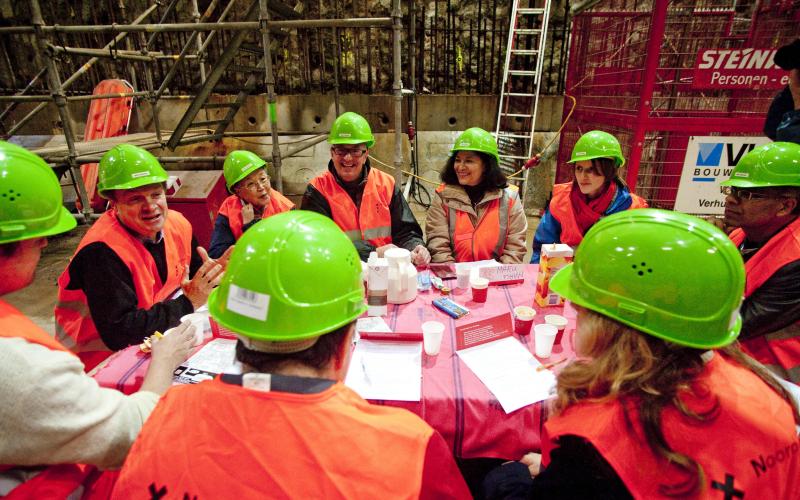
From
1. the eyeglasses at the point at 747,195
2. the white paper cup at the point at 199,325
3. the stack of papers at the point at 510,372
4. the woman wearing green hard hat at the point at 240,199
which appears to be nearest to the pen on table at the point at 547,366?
the stack of papers at the point at 510,372

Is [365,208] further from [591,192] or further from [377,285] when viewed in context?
[591,192]

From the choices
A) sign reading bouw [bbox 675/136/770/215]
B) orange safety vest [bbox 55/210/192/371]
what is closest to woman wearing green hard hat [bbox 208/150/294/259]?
orange safety vest [bbox 55/210/192/371]

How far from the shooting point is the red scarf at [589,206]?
3.05 metres

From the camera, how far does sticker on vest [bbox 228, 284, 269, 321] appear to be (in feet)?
3.14

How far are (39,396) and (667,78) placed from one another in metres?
6.19

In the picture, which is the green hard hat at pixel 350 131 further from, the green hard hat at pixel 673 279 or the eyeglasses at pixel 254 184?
the green hard hat at pixel 673 279

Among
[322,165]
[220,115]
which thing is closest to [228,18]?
[220,115]

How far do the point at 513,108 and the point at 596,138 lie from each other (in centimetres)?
497

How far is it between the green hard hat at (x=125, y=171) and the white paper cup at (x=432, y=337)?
1710 mm

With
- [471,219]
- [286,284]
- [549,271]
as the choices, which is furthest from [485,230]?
[286,284]

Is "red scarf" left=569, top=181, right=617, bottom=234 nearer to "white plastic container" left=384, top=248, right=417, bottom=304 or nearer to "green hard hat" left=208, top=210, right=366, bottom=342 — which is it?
"white plastic container" left=384, top=248, right=417, bottom=304

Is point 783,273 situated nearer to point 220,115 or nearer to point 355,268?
point 355,268

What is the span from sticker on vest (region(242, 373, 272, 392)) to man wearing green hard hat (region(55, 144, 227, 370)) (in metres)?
1.34

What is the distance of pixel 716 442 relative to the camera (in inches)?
36.1
